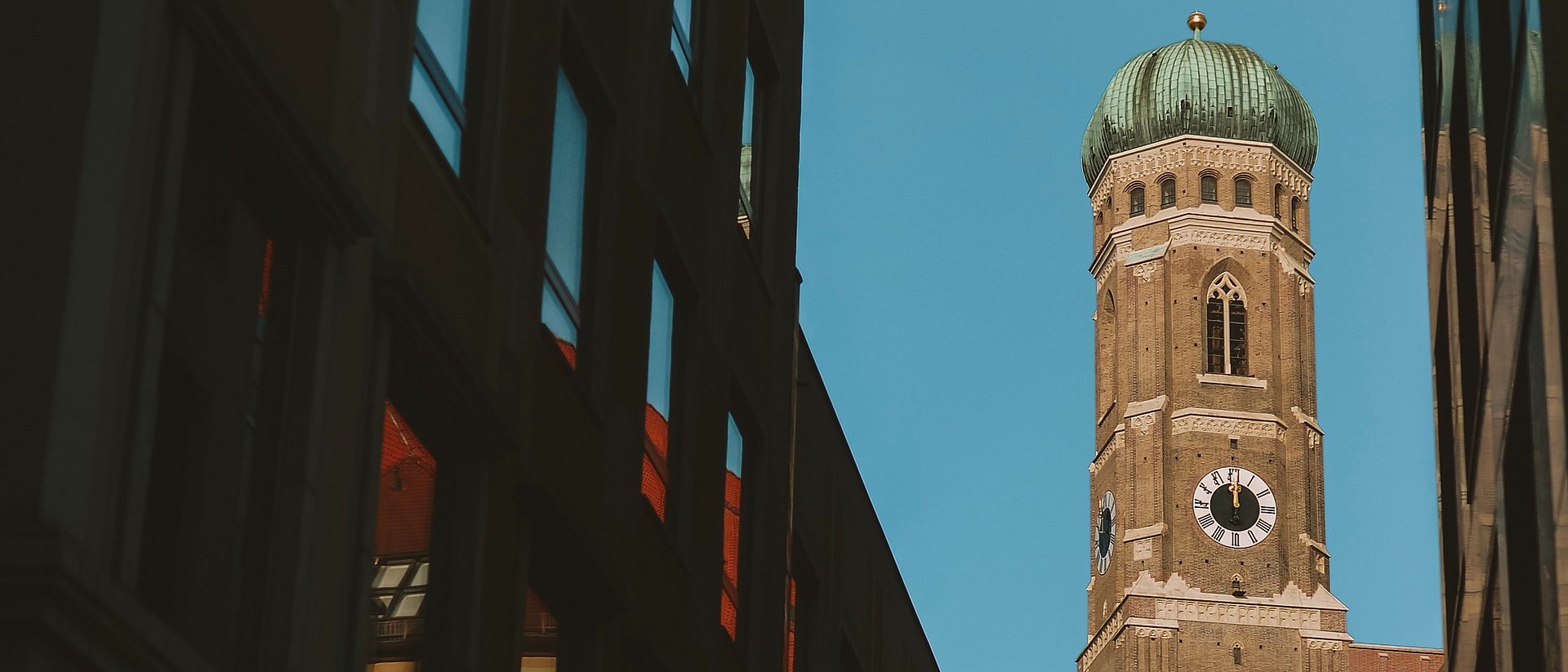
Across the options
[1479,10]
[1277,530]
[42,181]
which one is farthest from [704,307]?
[1277,530]

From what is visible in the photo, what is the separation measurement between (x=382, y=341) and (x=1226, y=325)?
8826cm

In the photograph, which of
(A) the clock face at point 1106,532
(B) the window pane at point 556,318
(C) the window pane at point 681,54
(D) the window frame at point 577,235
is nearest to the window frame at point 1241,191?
(A) the clock face at point 1106,532

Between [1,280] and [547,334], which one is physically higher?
[547,334]

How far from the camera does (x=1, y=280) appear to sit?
7.71m

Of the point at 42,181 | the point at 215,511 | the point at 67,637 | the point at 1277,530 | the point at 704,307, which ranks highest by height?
the point at 1277,530

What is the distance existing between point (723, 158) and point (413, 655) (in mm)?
8092

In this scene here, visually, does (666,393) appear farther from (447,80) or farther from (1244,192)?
(1244,192)

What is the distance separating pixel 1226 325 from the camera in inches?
3824

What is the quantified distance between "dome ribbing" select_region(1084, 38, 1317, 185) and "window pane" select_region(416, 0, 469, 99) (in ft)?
294

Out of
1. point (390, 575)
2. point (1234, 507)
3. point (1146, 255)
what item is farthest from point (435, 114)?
point (1146, 255)

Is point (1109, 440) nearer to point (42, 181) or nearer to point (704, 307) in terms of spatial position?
point (704, 307)

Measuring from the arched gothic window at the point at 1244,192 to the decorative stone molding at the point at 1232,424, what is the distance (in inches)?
344

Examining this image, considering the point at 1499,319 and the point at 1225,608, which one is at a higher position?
the point at 1225,608

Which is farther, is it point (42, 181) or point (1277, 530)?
point (1277, 530)
